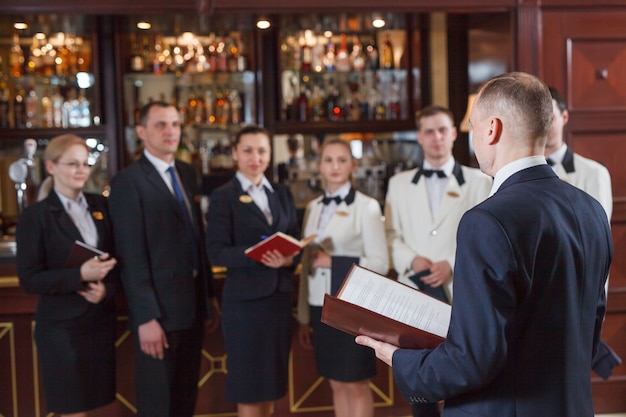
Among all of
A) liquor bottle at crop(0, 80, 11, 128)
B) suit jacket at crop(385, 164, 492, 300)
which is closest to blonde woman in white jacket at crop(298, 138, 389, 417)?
suit jacket at crop(385, 164, 492, 300)

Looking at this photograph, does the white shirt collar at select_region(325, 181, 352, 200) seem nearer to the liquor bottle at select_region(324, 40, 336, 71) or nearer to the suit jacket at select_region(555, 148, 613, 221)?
the suit jacket at select_region(555, 148, 613, 221)

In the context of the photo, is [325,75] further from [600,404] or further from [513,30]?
[600,404]

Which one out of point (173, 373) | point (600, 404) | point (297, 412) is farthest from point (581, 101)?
point (173, 373)

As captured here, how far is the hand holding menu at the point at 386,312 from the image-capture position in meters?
1.93

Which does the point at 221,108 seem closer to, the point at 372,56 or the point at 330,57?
the point at 330,57

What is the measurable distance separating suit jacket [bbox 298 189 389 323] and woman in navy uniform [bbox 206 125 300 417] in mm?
163

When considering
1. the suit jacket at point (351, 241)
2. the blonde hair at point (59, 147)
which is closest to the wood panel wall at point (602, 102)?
the suit jacket at point (351, 241)

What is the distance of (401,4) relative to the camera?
4.32 metres

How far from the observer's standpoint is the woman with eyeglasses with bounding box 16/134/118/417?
135 inches

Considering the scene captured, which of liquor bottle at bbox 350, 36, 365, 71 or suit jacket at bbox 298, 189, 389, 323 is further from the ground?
liquor bottle at bbox 350, 36, 365, 71

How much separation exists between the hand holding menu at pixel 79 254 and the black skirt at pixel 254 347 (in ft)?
2.13

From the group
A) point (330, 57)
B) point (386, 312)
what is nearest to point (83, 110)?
point (330, 57)

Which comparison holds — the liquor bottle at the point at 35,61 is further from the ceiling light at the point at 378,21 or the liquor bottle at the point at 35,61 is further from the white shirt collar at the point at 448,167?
the white shirt collar at the point at 448,167

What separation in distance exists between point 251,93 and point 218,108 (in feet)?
0.95
